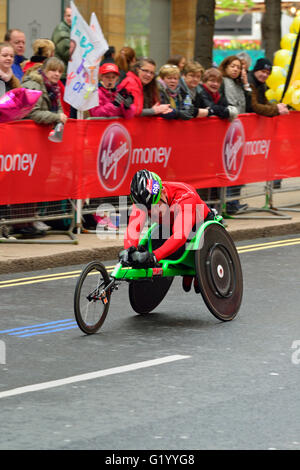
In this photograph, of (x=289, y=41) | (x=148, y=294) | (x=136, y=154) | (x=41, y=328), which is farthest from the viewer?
(x=289, y=41)

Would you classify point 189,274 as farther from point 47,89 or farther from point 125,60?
point 125,60

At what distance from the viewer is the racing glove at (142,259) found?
8.08 meters

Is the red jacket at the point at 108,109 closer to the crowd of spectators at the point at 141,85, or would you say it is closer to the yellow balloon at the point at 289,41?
the crowd of spectators at the point at 141,85

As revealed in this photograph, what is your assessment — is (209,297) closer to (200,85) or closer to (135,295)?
(135,295)

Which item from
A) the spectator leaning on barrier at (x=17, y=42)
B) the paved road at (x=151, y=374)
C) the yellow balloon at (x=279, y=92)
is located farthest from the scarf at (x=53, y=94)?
the yellow balloon at (x=279, y=92)

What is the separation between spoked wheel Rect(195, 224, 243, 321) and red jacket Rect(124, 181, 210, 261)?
0.16m

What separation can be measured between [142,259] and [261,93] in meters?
7.58

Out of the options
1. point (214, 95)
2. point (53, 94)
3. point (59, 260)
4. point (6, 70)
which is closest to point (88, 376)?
point (59, 260)

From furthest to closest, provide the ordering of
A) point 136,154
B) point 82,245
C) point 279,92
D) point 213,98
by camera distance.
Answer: point 279,92, point 213,98, point 136,154, point 82,245

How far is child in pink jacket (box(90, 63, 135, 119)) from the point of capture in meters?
12.6

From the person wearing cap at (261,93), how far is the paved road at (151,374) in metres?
5.11

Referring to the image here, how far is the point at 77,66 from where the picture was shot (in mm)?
12461

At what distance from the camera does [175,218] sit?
8391 millimetres

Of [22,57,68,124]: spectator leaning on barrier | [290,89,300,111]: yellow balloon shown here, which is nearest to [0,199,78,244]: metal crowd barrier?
[22,57,68,124]: spectator leaning on barrier
